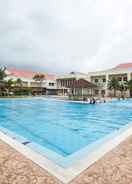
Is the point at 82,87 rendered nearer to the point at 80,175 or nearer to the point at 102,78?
the point at 102,78

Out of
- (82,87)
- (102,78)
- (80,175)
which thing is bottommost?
(80,175)

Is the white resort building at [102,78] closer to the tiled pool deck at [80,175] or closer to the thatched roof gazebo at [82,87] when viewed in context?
the thatched roof gazebo at [82,87]

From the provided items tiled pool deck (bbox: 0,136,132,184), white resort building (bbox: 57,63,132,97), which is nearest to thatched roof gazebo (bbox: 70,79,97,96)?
white resort building (bbox: 57,63,132,97)

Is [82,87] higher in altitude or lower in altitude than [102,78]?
lower

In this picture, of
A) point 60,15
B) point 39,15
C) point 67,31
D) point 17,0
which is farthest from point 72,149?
point 67,31

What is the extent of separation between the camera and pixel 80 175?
2973 mm

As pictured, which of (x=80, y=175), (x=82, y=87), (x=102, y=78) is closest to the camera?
(x=80, y=175)

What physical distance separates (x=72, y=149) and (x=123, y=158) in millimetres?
2180

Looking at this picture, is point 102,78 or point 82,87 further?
point 102,78

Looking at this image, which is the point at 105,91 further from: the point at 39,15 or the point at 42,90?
the point at 39,15

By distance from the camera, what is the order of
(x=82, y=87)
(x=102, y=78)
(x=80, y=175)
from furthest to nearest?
1. (x=102, y=78)
2. (x=82, y=87)
3. (x=80, y=175)

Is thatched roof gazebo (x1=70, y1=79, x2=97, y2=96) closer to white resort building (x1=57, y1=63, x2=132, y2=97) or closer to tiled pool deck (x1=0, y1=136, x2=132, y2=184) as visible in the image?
white resort building (x1=57, y1=63, x2=132, y2=97)

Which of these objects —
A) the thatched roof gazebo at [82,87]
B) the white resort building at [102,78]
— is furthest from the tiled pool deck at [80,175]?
the white resort building at [102,78]

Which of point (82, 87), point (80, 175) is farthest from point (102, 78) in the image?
point (80, 175)
